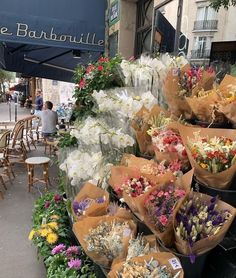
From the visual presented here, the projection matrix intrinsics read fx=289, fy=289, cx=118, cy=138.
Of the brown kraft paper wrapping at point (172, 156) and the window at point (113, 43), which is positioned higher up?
the window at point (113, 43)

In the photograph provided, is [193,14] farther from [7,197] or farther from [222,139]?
[7,197]

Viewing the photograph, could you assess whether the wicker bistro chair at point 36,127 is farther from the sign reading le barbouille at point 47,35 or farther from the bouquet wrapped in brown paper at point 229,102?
the bouquet wrapped in brown paper at point 229,102

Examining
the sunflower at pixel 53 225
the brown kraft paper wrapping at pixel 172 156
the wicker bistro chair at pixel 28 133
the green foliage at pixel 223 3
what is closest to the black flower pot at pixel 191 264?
the brown kraft paper wrapping at pixel 172 156

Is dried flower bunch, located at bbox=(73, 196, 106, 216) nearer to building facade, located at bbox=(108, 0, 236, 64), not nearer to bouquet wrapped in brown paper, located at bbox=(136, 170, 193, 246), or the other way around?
bouquet wrapped in brown paper, located at bbox=(136, 170, 193, 246)

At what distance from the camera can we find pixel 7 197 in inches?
206

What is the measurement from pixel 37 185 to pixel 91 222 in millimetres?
4529

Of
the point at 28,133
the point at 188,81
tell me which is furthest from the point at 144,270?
the point at 28,133

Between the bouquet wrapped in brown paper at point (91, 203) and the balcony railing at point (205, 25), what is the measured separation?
252 cm

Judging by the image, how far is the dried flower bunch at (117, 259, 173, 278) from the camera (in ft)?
4.10

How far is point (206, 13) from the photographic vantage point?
11.5 ft

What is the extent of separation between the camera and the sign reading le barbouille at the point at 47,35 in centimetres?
420

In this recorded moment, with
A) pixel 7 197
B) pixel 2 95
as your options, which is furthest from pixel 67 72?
pixel 2 95

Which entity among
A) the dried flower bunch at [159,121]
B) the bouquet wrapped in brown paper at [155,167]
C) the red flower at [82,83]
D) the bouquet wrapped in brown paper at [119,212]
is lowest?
the bouquet wrapped in brown paper at [119,212]

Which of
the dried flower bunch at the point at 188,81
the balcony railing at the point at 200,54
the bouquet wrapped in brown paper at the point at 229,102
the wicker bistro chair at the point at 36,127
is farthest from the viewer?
the wicker bistro chair at the point at 36,127
